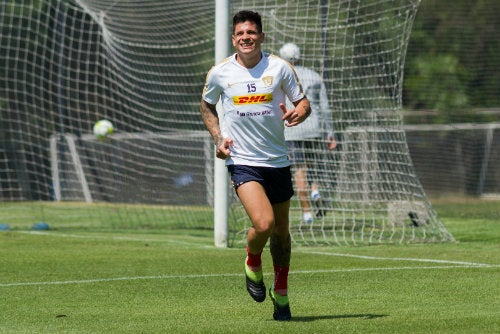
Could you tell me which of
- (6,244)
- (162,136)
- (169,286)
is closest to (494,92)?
(162,136)

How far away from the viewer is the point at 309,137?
13.3 meters

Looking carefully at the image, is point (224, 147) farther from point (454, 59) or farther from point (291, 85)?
point (454, 59)

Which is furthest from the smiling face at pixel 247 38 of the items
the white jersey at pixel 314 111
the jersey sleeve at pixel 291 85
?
the white jersey at pixel 314 111

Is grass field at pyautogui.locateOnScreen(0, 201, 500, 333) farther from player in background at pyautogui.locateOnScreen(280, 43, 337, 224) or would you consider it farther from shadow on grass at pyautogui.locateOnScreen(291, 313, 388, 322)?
player in background at pyautogui.locateOnScreen(280, 43, 337, 224)

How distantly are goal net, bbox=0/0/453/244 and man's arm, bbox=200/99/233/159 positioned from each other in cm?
525

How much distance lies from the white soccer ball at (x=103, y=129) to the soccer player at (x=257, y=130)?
1062 centimetres

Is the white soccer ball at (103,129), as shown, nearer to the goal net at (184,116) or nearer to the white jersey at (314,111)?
the goal net at (184,116)

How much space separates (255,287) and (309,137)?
6587 millimetres

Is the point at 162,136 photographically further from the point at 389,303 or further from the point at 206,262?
the point at 389,303

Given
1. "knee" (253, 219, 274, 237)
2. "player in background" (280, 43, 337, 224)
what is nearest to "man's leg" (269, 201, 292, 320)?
"knee" (253, 219, 274, 237)

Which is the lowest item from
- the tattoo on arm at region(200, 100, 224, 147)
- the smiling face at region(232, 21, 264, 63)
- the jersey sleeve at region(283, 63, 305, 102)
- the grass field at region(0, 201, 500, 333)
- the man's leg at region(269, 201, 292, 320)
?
the grass field at region(0, 201, 500, 333)

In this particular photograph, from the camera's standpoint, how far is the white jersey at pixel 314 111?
13094 millimetres

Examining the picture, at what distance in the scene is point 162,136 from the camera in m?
16.0

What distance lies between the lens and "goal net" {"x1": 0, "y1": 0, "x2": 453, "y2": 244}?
1295 cm
